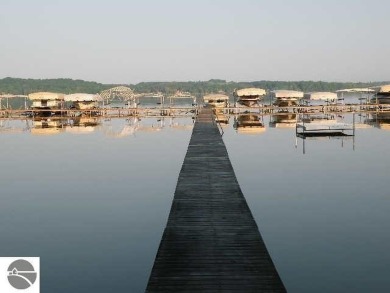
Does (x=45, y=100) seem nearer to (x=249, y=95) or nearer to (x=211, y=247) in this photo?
(x=249, y=95)

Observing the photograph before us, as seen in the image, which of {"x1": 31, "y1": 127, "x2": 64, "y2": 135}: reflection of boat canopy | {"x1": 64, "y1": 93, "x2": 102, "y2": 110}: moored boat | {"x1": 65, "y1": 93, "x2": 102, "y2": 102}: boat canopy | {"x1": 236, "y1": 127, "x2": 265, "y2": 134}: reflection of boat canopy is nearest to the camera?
{"x1": 236, "y1": 127, "x2": 265, "y2": 134}: reflection of boat canopy

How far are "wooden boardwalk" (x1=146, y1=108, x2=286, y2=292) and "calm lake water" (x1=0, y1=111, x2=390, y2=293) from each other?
154 centimetres

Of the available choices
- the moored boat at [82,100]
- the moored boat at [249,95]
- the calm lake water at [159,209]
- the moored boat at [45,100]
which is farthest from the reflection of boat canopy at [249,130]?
the moored boat at [45,100]

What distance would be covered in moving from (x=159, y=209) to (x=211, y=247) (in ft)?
25.7

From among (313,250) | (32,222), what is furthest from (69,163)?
(313,250)

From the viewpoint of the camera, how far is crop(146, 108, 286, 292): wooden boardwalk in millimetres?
6791

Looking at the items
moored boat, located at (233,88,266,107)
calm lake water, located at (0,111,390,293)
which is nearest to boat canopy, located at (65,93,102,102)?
moored boat, located at (233,88,266,107)

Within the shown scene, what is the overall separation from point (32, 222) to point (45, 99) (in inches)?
1884

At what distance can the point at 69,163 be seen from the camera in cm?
2614

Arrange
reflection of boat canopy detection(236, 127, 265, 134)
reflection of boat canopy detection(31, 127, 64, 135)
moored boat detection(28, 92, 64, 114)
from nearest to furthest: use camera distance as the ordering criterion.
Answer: reflection of boat canopy detection(236, 127, 265, 134) → reflection of boat canopy detection(31, 127, 64, 135) → moored boat detection(28, 92, 64, 114)

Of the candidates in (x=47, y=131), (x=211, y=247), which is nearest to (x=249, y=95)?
(x=47, y=131)

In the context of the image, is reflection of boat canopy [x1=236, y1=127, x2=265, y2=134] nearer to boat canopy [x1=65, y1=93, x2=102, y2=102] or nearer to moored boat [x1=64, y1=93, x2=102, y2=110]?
boat canopy [x1=65, y1=93, x2=102, y2=102]

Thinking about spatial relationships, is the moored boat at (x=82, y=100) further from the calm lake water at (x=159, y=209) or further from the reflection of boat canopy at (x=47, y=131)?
the calm lake water at (x=159, y=209)

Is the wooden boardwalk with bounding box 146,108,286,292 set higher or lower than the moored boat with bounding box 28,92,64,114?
lower
